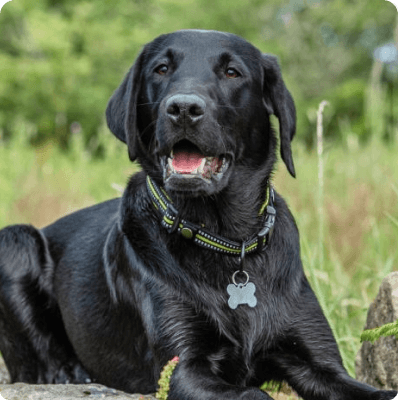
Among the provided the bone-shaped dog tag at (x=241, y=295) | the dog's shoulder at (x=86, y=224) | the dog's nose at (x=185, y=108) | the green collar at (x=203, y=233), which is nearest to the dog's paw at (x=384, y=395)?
the bone-shaped dog tag at (x=241, y=295)

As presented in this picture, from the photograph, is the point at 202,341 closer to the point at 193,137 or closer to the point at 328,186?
the point at 193,137

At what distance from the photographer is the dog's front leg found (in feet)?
7.65

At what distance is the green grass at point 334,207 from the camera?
3756mm

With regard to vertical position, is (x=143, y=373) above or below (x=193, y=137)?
below

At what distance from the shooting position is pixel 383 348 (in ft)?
9.50

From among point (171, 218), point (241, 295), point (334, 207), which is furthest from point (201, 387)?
point (334, 207)

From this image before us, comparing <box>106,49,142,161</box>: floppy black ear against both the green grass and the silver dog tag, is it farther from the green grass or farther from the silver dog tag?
the green grass

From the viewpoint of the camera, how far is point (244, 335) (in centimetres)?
267

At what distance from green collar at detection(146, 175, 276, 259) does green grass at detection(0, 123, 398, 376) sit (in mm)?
622

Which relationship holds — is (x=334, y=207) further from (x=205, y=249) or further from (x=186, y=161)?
(x=186, y=161)

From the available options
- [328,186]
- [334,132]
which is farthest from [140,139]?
[334,132]

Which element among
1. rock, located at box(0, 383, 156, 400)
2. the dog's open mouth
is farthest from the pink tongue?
rock, located at box(0, 383, 156, 400)

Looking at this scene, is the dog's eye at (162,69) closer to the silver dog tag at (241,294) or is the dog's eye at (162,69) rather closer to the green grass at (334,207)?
the silver dog tag at (241,294)

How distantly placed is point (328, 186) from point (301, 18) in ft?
48.1
